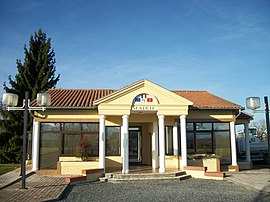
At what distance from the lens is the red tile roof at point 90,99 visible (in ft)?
50.1

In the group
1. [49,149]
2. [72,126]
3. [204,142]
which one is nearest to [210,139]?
[204,142]

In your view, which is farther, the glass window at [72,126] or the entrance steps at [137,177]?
the glass window at [72,126]

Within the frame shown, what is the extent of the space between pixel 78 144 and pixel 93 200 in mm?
6857

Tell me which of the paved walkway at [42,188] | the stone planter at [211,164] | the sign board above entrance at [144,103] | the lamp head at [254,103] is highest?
the sign board above entrance at [144,103]

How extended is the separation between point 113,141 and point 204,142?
5550 mm

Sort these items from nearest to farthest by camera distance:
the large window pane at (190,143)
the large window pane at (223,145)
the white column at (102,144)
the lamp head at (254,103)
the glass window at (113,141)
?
the lamp head at (254,103), the white column at (102,144), the glass window at (113,141), the large window pane at (190,143), the large window pane at (223,145)

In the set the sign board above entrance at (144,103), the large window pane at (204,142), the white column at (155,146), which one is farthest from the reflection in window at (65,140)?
the large window pane at (204,142)

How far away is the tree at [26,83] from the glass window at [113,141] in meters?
11.0

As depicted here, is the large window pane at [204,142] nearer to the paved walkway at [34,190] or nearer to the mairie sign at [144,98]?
the mairie sign at [144,98]

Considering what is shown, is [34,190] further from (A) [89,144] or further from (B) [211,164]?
(B) [211,164]

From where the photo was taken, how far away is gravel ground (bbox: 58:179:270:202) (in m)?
Result: 8.94

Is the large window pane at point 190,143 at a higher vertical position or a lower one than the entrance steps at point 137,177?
Answer: higher

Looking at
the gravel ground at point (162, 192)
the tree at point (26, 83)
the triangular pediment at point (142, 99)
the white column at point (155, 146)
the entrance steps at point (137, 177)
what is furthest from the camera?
the tree at point (26, 83)

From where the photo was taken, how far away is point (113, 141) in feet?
51.4
